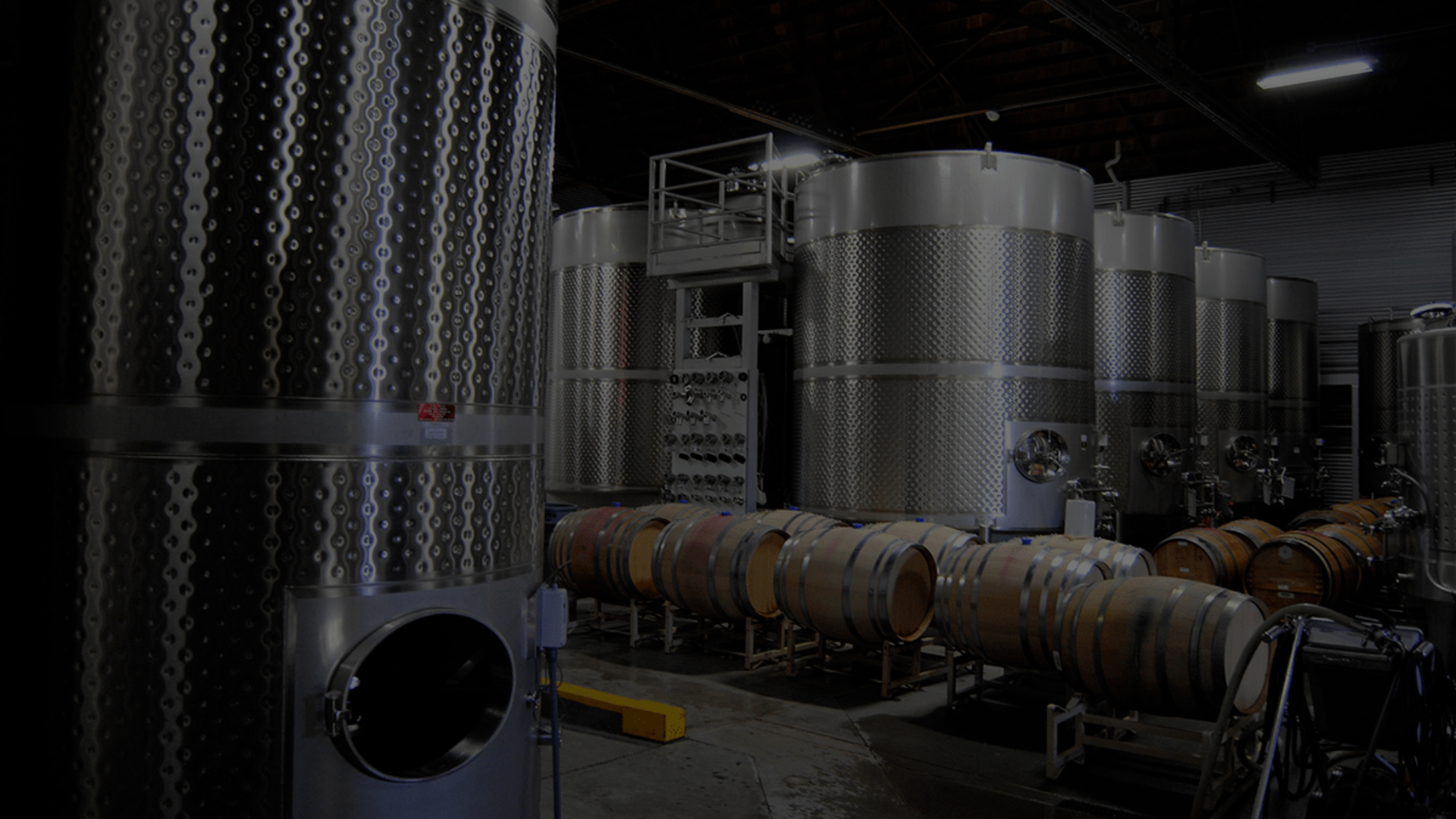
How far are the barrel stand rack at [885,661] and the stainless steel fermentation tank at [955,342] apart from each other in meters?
1.45

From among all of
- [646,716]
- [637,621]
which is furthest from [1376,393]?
[646,716]

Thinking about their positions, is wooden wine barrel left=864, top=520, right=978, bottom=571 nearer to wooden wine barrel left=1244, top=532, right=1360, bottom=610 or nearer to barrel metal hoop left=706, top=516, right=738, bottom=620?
barrel metal hoop left=706, top=516, right=738, bottom=620

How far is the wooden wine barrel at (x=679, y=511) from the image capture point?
26.1 feet

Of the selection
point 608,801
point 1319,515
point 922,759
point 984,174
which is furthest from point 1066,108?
point 608,801

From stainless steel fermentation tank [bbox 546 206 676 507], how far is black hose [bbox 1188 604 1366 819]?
7737mm

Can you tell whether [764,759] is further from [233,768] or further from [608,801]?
[233,768]

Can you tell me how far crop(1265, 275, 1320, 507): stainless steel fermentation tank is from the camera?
1523 cm

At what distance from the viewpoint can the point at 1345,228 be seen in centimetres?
1634

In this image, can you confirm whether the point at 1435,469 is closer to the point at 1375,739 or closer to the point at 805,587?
the point at 1375,739

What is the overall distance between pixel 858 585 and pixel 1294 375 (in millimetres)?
12638

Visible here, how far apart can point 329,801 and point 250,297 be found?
121 centimetres

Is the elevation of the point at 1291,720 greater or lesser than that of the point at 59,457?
lesser

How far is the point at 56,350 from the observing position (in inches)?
88.7

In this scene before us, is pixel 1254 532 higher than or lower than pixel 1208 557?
higher
